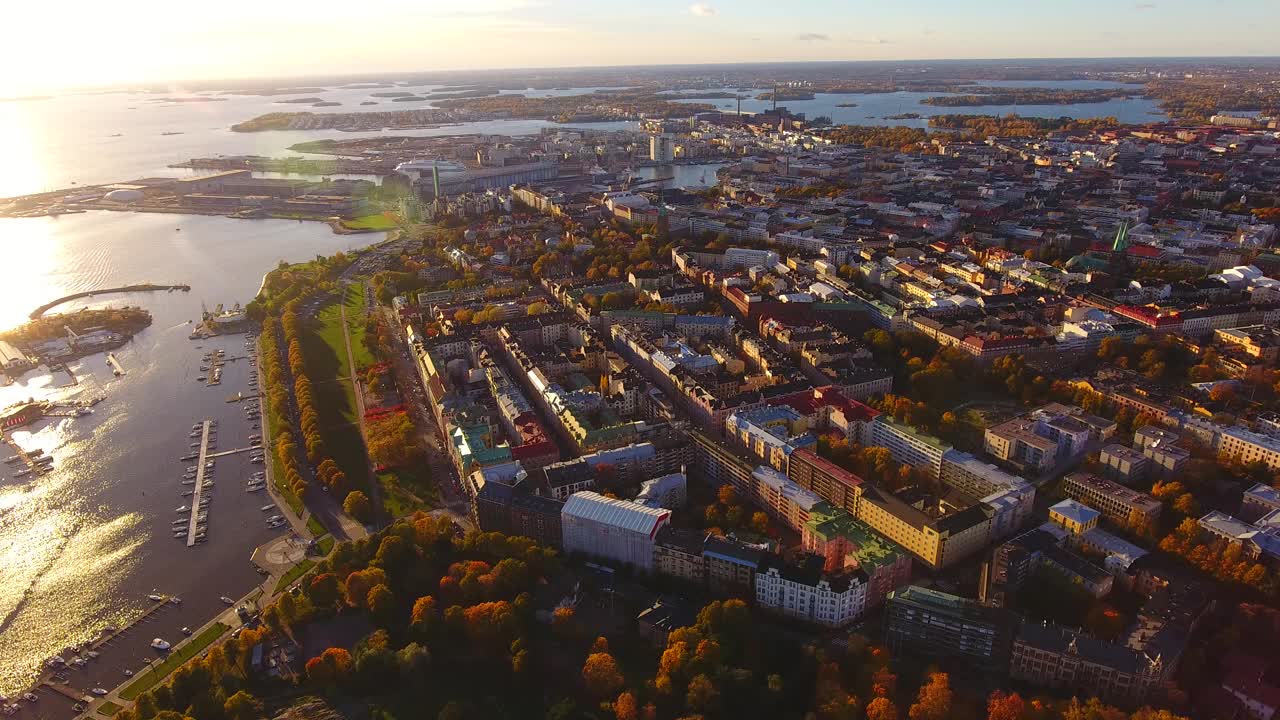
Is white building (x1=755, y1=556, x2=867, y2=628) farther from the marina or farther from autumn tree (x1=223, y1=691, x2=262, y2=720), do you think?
the marina

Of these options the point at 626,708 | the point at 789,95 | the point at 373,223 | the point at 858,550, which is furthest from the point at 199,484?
the point at 789,95

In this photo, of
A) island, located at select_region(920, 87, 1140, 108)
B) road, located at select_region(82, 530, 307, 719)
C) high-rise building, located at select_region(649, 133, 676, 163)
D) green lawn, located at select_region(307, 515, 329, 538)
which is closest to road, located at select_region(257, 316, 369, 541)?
green lawn, located at select_region(307, 515, 329, 538)

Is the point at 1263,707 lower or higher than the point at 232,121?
lower

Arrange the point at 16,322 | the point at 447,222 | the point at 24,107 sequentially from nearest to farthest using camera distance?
1. the point at 16,322
2. the point at 447,222
3. the point at 24,107

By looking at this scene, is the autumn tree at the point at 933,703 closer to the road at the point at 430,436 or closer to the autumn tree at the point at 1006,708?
the autumn tree at the point at 1006,708

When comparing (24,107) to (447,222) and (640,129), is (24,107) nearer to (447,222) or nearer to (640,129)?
(640,129)

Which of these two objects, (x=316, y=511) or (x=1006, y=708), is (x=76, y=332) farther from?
(x=1006, y=708)

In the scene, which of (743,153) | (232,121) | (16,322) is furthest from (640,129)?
(16,322)

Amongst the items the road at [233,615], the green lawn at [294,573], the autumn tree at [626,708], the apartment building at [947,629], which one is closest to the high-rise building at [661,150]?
the green lawn at [294,573]
